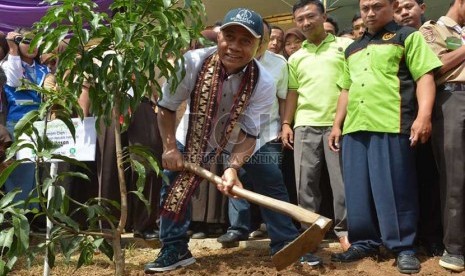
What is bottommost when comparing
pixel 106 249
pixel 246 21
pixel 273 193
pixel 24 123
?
pixel 106 249

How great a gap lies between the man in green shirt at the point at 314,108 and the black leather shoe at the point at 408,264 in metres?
0.61

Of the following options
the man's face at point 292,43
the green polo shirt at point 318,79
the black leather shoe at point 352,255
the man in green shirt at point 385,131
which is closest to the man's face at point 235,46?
the man in green shirt at point 385,131

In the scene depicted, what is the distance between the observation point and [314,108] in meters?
4.29

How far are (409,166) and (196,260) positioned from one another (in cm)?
157

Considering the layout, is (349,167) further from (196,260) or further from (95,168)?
(95,168)

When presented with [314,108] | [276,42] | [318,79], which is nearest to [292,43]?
[276,42]

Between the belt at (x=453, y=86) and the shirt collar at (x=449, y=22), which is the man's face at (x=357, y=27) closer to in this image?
the shirt collar at (x=449, y=22)

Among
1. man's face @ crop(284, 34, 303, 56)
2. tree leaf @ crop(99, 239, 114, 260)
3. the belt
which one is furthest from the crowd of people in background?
man's face @ crop(284, 34, 303, 56)

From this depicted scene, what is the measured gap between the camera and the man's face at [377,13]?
3.73 m

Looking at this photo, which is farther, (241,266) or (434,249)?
(434,249)

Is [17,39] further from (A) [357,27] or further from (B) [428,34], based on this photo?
(B) [428,34]

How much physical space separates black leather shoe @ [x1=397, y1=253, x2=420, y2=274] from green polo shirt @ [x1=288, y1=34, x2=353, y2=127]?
3.98 feet

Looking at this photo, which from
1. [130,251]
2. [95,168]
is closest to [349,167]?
[130,251]

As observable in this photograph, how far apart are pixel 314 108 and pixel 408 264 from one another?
144 centimetres
